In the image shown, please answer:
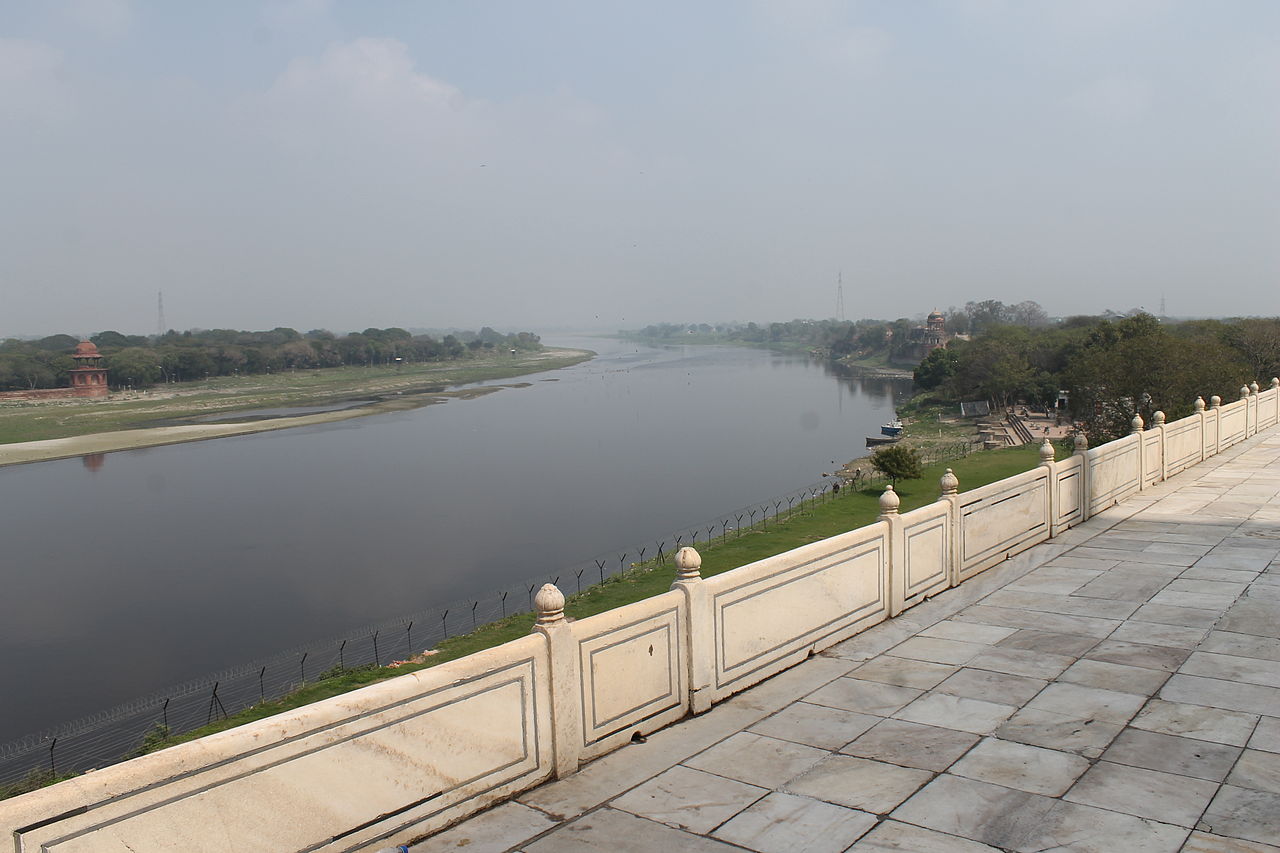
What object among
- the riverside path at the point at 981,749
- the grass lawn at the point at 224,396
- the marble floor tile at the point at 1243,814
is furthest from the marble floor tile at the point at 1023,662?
the grass lawn at the point at 224,396

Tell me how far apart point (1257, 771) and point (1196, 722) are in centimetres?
74

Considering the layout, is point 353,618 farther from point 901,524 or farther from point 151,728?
point 901,524

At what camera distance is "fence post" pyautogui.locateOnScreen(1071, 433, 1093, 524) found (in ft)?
39.9

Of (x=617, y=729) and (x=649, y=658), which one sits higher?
(x=649, y=658)

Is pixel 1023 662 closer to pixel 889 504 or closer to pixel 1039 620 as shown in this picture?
pixel 1039 620

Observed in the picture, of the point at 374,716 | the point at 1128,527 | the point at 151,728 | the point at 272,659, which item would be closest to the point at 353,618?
the point at 272,659

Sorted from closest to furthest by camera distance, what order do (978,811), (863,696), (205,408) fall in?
(978,811)
(863,696)
(205,408)

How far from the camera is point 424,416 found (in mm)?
74500

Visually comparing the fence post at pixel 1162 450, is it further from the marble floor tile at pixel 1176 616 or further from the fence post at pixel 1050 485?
the marble floor tile at pixel 1176 616

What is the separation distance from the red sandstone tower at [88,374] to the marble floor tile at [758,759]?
320ft

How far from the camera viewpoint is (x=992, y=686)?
21.1 feet

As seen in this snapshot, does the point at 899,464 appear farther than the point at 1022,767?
Yes

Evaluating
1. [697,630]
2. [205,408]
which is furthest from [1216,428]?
[205,408]

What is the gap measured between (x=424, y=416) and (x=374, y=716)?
236ft
